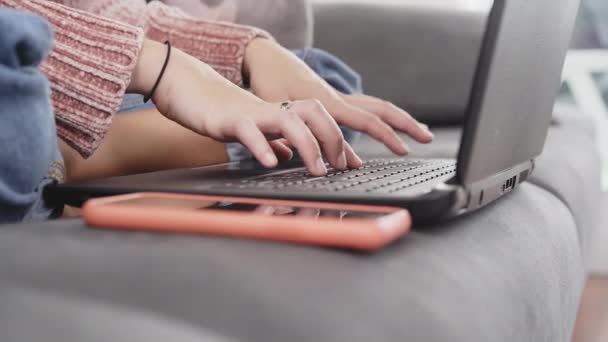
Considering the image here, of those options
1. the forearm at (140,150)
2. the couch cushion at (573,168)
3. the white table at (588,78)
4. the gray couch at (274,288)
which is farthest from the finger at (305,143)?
the white table at (588,78)

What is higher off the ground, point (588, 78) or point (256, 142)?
point (256, 142)

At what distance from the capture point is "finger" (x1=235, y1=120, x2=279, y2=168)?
467 mm

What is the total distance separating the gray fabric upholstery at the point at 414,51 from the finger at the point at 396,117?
2.22ft

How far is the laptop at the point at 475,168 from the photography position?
36 centimetres

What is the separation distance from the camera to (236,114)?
51cm

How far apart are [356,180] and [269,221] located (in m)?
0.15

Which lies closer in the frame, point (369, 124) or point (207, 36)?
point (369, 124)

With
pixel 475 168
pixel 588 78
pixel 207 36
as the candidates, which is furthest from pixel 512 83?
pixel 588 78

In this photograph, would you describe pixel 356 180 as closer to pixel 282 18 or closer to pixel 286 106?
pixel 286 106

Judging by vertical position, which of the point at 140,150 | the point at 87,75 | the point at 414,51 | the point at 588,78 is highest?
the point at 87,75

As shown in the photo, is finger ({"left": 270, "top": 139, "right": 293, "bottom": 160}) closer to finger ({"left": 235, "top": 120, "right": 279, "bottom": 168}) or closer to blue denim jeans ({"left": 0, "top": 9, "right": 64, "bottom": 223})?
finger ({"left": 235, "top": 120, "right": 279, "bottom": 168})

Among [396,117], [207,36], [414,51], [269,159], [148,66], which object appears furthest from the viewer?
[414,51]

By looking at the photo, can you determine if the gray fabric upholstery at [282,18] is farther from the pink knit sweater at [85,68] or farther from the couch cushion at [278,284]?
the couch cushion at [278,284]

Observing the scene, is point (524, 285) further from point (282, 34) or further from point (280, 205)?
point (282, 34)
